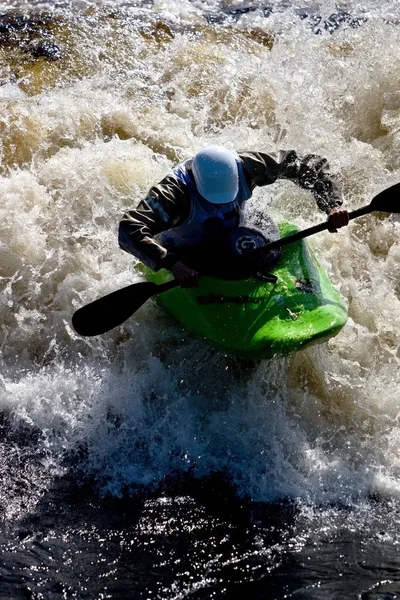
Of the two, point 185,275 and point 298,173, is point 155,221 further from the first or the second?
point 298,173

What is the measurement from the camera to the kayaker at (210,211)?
453 centimetres

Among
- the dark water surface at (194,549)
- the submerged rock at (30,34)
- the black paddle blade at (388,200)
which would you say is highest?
the black paddle blade at (388,200)

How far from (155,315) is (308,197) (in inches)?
63.2

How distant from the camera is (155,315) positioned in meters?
5.20

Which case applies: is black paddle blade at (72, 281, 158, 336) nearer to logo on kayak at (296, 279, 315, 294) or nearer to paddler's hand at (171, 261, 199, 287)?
paddler's hand at (171, 261, 199, 287)

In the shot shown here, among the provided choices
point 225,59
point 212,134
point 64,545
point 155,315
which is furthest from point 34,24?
point 64,545

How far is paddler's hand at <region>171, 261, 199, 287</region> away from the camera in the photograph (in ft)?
14.5

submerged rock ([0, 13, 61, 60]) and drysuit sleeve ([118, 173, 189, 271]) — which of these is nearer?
drysuit sleeve ([118, 173, 189, 271])

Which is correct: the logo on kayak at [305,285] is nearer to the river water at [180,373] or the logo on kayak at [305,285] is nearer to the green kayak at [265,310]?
the green kayak at [265,310]

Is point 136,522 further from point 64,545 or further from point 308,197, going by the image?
point 308,197

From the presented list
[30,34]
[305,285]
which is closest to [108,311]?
[305,285]

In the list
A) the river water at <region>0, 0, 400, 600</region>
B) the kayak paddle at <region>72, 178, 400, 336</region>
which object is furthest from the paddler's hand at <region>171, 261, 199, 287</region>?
the river water at <region>0, 0, 400, 600</region>

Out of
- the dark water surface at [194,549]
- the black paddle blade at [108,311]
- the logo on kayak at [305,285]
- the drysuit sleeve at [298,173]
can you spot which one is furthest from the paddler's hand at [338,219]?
the dark water surface at [194,549]

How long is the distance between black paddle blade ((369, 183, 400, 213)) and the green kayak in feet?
1.85
